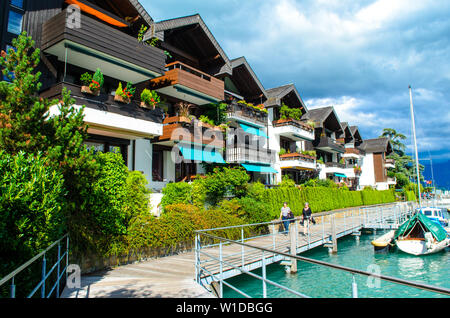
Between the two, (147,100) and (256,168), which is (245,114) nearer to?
(256,168)

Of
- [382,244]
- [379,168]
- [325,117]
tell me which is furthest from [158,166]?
[379,168]

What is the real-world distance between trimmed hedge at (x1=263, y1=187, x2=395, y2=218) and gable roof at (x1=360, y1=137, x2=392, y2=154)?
50.0 feet

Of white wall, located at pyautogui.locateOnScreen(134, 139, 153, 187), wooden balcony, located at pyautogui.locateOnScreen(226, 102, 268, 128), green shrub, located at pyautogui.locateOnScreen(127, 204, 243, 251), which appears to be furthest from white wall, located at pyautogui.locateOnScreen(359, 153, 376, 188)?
green shrub, located at pyautogui.locateOnScreen(127, 204, 243, 251)

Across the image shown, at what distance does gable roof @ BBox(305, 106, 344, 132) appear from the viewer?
124ft

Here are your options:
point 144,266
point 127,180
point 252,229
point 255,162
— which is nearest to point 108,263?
point 144,266

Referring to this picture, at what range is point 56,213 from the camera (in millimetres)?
6832

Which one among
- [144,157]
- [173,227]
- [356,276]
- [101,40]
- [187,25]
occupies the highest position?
[187,25]

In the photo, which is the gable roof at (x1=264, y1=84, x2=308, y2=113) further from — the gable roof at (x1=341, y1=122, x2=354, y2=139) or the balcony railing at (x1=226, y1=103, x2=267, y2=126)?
the gable roof at (x1=341, y1=122, x2=354, y2=139)

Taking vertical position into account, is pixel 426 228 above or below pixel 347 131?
below

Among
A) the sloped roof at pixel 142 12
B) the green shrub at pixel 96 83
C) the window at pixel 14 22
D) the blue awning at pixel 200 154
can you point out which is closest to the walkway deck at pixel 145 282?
the green shrub at pixel 96 83

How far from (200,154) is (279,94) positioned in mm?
14198

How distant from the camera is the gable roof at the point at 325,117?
124 feet

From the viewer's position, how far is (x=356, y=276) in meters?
12.9
